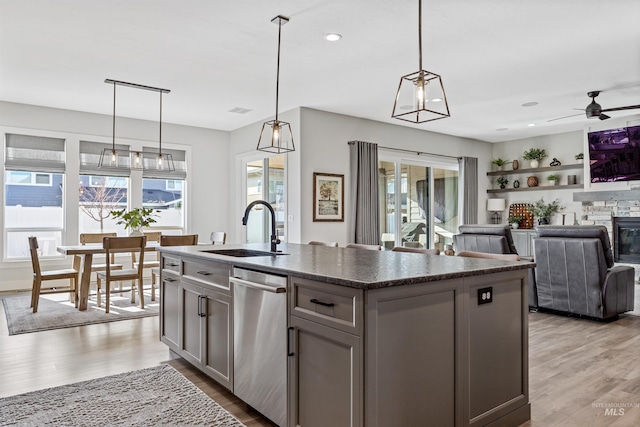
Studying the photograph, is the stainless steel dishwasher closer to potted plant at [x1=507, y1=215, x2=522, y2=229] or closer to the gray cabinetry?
the gray cabinetry

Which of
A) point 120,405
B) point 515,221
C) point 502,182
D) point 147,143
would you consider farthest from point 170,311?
point 502,182

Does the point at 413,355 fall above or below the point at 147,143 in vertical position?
below

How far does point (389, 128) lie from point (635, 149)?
405 centimetres

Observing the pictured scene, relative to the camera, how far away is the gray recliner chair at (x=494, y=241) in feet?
16.0

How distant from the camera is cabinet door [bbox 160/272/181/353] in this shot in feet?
10.5

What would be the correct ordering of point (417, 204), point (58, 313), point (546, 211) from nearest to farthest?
point (58, 313)
point (417, 204)
point (546, 211)

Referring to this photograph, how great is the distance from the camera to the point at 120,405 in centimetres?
250

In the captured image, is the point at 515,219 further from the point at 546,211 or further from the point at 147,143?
the point at 147,143

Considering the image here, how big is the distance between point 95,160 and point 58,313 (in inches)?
112

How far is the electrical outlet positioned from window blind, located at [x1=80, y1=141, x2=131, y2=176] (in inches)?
239

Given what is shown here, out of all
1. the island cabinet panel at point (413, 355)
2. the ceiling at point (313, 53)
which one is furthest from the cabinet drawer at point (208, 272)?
the ceiling at point (313, 53)

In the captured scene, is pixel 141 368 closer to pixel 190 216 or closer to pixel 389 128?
pixel 190 216

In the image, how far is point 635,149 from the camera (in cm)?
712

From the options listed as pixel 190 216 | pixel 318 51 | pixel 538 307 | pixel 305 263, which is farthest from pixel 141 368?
pixel 190 216
